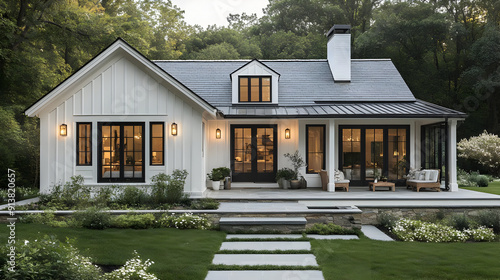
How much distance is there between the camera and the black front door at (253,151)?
13.7 m

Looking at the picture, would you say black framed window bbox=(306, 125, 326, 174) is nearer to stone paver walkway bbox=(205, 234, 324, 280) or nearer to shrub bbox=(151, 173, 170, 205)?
shrub bbox=(151, 173, 170, 205)

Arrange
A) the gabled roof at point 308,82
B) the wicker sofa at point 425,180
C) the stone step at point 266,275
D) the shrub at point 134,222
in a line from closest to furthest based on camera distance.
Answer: the stone step at point 266,275, the shrub at point 134,222, the wicker sofa at point 425,180, the gabled roof at point 308,82

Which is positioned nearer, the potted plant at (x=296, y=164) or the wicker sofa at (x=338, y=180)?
the wicker sofa at (x=338, y=180)

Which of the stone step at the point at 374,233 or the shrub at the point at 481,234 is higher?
the shrub at the point at 481,234

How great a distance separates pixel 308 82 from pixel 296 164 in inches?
147

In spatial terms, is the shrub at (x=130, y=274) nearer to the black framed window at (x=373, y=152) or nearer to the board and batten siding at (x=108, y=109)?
the board and batten siding at (x=108, y=109)

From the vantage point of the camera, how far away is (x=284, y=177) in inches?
518

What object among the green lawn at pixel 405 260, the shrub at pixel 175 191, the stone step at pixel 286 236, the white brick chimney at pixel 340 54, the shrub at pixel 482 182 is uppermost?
the white brick chimney at pixel 340 54

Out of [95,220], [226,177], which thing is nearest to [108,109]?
[95,220]

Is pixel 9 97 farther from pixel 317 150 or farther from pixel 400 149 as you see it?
pixel 400 149

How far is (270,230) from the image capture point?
323 inches

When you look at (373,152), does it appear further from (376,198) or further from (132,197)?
(132,197)

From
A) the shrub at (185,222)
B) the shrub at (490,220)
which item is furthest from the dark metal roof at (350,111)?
the shrub at (185,222)

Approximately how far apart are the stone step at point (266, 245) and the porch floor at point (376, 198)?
8.70ft
